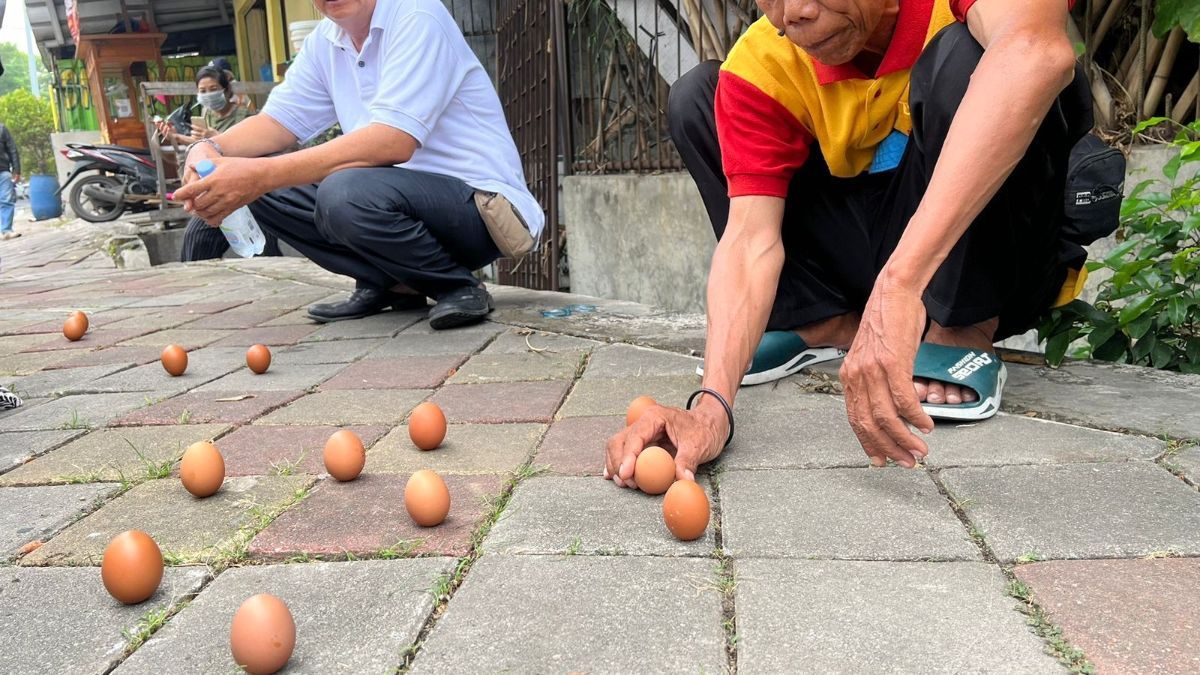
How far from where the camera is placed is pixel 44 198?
67.8 ft

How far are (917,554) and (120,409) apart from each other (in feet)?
7.54

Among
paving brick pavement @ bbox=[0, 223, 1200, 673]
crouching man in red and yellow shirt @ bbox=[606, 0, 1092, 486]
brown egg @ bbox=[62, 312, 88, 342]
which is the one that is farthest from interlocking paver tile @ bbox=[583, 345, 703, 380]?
brown egg @ bbox=[62, 312, 88, 342]

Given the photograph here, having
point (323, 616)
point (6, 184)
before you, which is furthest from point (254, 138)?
point (6, 184)

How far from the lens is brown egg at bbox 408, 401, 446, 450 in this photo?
212cm

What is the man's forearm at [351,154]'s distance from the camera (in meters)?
3.31

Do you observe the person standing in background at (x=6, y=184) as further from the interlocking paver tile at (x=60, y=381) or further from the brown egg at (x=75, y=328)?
the interlocking paver tile at (x=60, y=381)

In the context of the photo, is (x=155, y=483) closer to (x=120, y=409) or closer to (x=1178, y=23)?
(x=120, y=409)

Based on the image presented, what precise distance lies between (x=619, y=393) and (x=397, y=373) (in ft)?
2.76

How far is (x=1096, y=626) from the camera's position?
4.08 feet

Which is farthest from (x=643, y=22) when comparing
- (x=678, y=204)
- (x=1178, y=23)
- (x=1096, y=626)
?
(x=1096, y=626)

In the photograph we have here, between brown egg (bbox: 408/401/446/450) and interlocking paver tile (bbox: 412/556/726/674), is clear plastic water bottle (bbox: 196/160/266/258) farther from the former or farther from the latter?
interlocking paver tile (bbox: 412/556/726/674)

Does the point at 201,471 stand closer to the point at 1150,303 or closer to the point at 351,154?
the point at 351,154

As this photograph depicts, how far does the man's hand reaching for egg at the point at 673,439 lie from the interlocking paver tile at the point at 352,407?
83cm

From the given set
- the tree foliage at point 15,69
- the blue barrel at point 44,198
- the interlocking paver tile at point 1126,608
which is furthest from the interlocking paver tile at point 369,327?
the tree foliage at point 15,69
